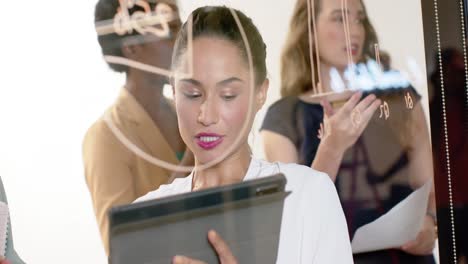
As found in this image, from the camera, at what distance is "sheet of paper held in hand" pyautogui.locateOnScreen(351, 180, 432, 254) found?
1.93 metres

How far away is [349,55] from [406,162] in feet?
1.02

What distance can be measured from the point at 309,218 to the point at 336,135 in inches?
9.5

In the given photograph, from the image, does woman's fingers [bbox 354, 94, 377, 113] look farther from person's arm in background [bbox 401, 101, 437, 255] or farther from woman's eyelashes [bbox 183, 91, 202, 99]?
woman's eyelashes [bbox 183, 91, 202, 99]

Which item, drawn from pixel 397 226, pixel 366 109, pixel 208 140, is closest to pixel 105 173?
pixel 208 140

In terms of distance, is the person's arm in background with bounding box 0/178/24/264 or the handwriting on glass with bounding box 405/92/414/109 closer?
the person's arm in background with bounding box 0/178/24/264

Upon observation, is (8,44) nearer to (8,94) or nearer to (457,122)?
(8,94)

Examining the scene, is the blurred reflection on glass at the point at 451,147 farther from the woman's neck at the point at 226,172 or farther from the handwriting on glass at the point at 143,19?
the handwriting on glass at the point at 143,19

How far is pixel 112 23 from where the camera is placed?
1.47 meters

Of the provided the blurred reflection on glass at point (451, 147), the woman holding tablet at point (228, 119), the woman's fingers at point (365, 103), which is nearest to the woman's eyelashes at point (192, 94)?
the woman holding tablet at point (228, 119)

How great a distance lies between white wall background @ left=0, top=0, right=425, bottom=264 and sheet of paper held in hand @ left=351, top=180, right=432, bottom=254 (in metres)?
0.73

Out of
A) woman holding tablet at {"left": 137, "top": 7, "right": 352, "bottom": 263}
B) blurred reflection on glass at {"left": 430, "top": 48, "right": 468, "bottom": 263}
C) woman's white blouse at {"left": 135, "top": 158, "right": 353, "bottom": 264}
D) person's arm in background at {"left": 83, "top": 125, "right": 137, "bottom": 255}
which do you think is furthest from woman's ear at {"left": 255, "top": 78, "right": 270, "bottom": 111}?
blurred reflection on glass at {"left": 430, "top": 48, "right": 468, "bottom": 263}

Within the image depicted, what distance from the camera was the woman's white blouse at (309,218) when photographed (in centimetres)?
169

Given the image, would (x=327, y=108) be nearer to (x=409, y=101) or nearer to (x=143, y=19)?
(x=409, y=101)

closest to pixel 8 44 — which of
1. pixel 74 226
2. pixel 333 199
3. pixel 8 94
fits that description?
pixel 8 94
